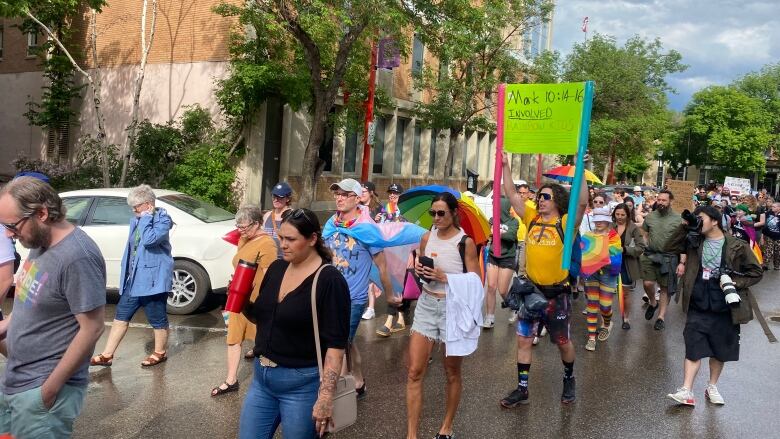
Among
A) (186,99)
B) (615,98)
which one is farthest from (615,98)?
(186,99)

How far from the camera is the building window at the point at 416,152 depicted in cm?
2720

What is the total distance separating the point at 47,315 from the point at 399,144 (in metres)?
23.7

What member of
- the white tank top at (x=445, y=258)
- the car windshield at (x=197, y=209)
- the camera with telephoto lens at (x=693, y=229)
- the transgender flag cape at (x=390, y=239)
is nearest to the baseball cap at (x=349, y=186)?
the transgender flag cape at (x=390, y=239)

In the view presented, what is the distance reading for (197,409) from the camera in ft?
16.5

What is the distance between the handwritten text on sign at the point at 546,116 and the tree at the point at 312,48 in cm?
793

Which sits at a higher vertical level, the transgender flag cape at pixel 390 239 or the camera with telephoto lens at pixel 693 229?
the camera with telephoto lens at pixel 693 229

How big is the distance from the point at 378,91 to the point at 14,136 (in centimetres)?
1414

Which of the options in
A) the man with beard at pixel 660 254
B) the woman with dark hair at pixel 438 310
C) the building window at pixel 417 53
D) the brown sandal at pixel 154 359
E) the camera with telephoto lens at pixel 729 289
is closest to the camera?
the woman with dark hair at pixel 438 310

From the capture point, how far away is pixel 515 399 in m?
5.40

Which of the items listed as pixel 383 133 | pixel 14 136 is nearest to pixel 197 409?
pixel 383 133

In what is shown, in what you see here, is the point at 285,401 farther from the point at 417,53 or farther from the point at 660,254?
the point at 417,53

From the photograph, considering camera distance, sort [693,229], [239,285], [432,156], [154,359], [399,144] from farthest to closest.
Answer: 1. [432,156]
2. [399,144]
3. [154,359]
4. [693,229]
5. [239,285]

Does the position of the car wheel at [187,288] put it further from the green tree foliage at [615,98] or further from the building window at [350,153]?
the green tree foliage at [615,98]

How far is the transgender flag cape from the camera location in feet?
16.9
